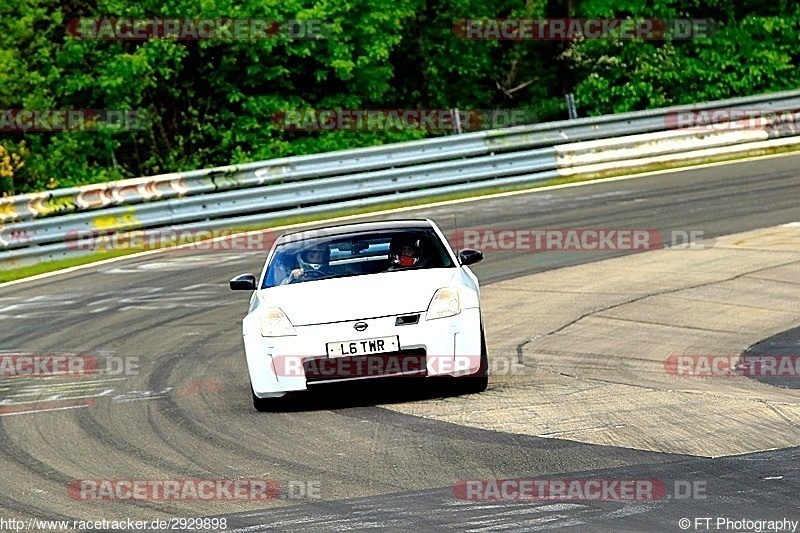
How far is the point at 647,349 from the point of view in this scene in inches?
490

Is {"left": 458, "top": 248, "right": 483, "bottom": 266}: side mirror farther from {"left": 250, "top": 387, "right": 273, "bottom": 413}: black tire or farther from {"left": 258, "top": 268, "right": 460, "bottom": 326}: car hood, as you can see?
{"left": 250, "top": 387, "right": 273, "bottom": 413}: black tire

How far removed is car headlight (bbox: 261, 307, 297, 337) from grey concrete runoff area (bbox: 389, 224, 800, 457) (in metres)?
0.94

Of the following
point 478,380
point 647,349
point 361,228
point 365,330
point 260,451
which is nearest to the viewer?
point 260,451

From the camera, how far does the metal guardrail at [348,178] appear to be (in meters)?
20.4

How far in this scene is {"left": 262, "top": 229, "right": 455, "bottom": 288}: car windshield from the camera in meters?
10.9

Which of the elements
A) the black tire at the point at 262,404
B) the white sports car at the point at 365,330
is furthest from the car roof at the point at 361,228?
the black tire at the point at 262,404

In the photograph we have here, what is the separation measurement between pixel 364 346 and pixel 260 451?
4.29ft

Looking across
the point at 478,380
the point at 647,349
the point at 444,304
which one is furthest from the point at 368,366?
the point at 647,349

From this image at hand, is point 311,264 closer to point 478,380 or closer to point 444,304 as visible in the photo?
point 444,304

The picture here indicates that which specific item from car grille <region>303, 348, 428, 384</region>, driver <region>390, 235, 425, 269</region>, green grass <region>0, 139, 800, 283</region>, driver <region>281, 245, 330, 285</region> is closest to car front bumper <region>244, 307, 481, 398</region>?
car grille <region>303, 348, 428, 384</region>

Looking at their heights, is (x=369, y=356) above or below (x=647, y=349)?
above

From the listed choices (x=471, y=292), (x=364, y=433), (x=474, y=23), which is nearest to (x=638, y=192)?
(x=474, y=23)

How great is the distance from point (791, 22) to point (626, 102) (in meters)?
3.97

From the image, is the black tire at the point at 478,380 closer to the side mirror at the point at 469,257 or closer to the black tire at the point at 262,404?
the side mirror at the point at 469,257
